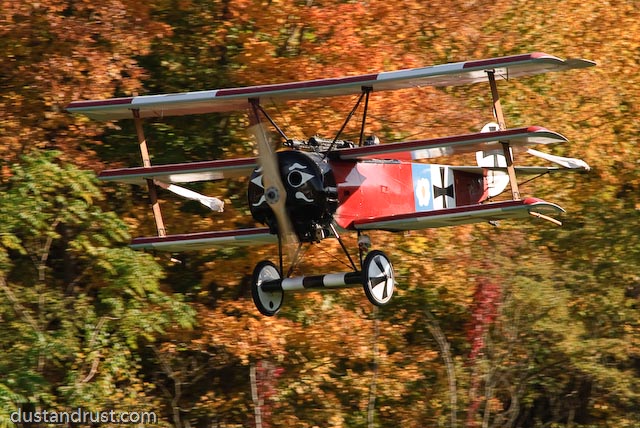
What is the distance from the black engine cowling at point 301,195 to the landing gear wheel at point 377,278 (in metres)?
0.50

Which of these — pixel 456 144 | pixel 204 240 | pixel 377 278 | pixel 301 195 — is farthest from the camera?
pixel 204 240

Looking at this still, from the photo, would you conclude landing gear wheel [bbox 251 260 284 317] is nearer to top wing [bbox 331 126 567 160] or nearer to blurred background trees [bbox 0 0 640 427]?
top wing [bbox 331 126 567 160]

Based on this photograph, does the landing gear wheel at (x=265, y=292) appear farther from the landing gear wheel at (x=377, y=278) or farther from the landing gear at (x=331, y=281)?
the landing gear wheel at (x=377, y=278)

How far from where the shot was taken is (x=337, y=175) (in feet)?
30.2

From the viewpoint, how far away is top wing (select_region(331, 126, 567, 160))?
8.59 metres

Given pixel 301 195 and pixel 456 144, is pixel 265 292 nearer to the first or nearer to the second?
pixel 301 195

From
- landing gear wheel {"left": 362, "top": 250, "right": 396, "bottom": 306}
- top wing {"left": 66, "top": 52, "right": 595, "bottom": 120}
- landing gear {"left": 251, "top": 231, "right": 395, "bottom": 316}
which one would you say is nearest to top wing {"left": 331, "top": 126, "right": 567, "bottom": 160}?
top wing {"left": 66, "top": 52, "right": 595, "bottom": 120}

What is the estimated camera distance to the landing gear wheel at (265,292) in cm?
923

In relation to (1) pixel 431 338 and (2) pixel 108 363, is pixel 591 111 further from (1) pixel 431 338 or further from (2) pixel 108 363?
(2) pixel 108 363

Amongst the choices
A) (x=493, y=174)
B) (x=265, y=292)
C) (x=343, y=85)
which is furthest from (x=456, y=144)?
(x=493, y=174)

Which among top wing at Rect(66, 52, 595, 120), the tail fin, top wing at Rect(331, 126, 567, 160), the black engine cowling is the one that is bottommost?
the black engine cowling

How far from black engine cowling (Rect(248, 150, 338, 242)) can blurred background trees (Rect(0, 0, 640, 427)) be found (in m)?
4.71

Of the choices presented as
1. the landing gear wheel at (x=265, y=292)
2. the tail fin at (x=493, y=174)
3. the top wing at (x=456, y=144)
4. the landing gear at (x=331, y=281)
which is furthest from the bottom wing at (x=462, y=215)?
the tail fin at (x=493, y=174)

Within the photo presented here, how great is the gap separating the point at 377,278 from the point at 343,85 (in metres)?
1.64
